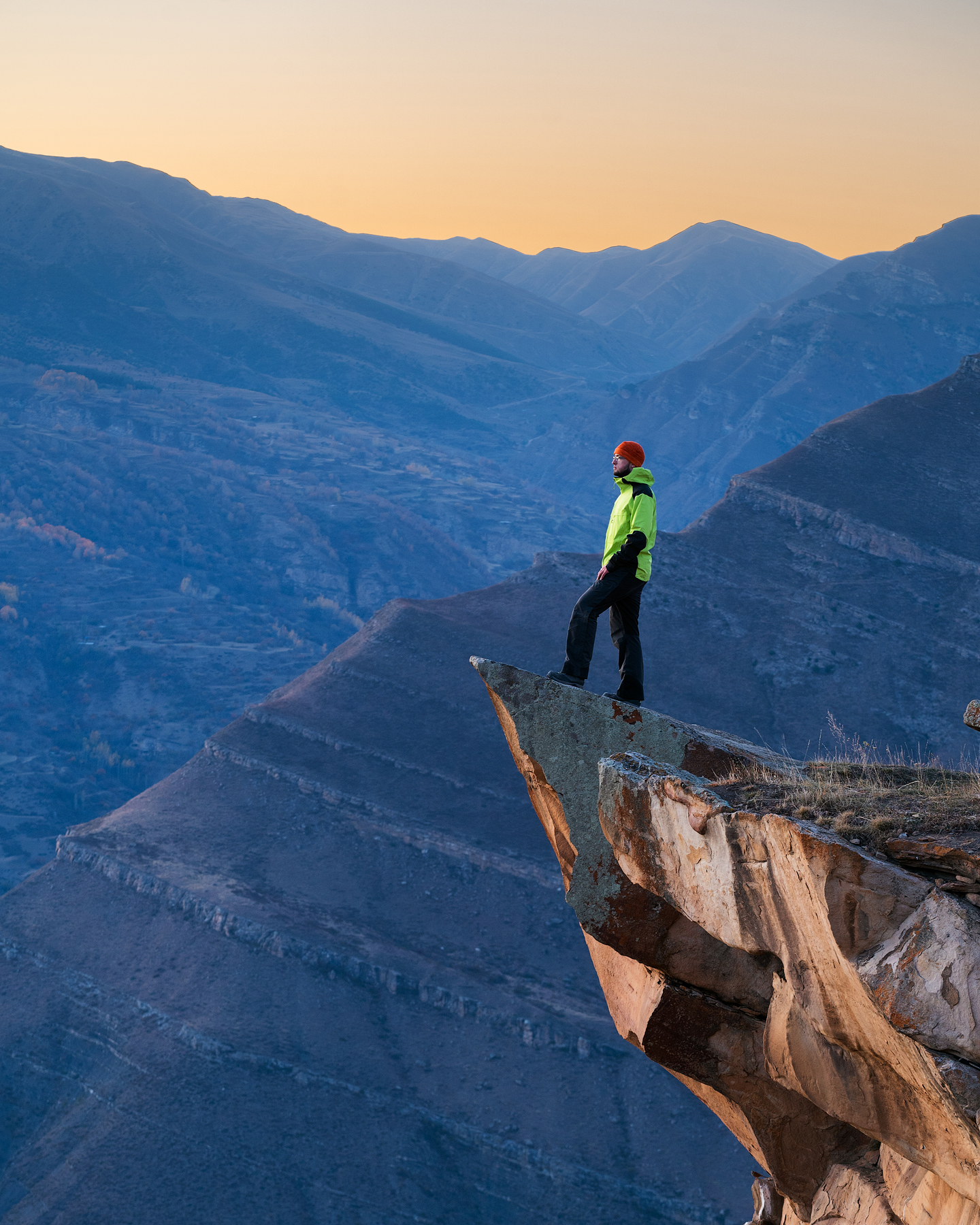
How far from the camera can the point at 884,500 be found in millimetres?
72188

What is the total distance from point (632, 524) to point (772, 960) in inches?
175

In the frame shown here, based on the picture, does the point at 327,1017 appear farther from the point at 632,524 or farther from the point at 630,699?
the point at 632,524

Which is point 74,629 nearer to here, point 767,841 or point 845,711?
point 845,711

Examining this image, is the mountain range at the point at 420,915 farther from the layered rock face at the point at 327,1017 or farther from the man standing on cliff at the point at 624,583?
the man standing on cliff at the point at 624,583

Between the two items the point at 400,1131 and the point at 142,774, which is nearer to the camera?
the point at 400,1131

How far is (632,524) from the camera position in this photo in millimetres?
A: 11320

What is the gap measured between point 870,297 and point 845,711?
156834 millimetres

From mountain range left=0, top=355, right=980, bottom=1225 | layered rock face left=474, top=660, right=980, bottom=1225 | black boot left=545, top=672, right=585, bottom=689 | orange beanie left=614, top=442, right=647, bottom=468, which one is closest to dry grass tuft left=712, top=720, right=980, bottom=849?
layered rock face left=474, top=660, right=980, bottom=1225

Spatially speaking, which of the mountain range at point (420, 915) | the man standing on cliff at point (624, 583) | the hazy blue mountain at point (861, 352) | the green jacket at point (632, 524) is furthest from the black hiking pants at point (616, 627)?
the hazy blue mountain at point (861, 352)

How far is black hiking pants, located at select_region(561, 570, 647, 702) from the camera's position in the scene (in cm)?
1158

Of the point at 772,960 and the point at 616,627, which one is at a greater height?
the point at 616,627

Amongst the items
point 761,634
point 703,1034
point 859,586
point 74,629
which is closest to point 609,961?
point 703,1034

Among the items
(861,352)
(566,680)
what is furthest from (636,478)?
(861,352)

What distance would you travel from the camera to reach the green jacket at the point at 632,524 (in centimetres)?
1124
